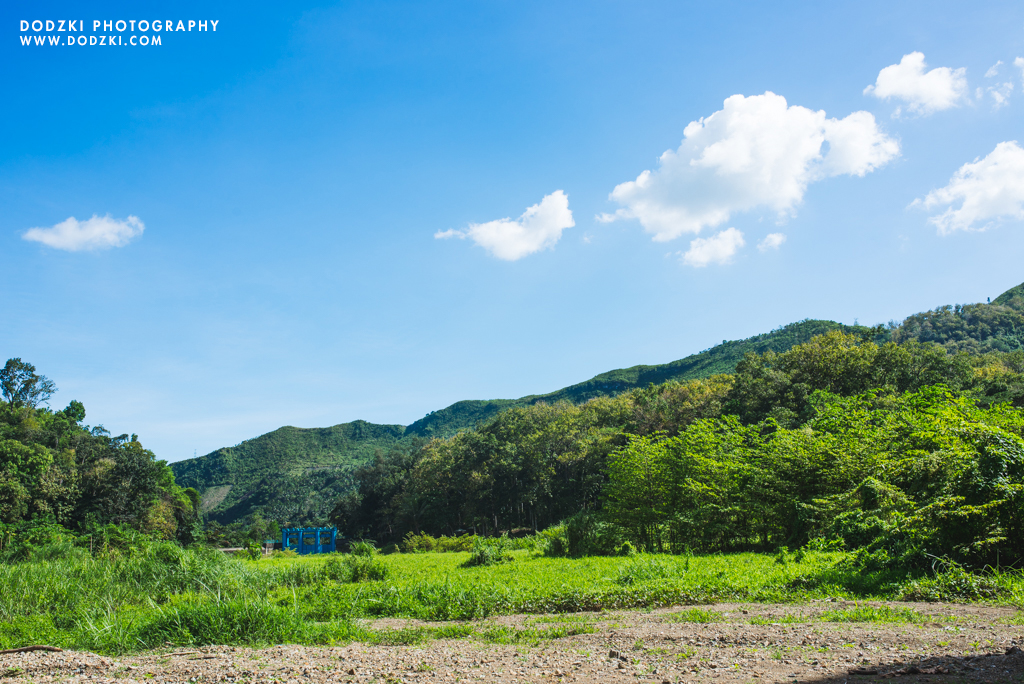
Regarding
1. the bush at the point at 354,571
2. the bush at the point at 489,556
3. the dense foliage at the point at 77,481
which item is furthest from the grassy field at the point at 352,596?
the dense foliage at the point at 77,481

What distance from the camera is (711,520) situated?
18156 mm

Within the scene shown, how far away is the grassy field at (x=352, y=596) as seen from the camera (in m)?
7.37

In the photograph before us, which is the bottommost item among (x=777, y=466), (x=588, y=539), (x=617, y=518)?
(x=588, y=539)

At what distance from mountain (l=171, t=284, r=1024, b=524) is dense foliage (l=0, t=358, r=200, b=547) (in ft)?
94.1

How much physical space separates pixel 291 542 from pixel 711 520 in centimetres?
4528

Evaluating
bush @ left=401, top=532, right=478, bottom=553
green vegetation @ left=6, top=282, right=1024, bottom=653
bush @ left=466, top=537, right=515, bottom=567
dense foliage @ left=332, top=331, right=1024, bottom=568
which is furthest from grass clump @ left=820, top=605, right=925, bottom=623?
bush @ left=401, top=532, right=478, bottom=553

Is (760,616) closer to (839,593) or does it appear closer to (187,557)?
(839,593)

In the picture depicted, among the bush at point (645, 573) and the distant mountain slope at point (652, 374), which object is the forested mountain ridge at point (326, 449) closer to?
the distant mountain slope at point (652, 374)

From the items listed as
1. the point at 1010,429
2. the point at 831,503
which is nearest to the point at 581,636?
the point at 1010,429

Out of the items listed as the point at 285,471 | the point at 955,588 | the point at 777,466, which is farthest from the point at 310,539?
the point at 285,471

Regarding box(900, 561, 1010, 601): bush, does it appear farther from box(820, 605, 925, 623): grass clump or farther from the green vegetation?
box(820, 605, 925, 623): grass clump

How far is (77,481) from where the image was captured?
3834 centimetres

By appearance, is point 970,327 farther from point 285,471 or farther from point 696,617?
point 285,471

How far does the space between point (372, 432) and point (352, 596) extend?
12742 cm
